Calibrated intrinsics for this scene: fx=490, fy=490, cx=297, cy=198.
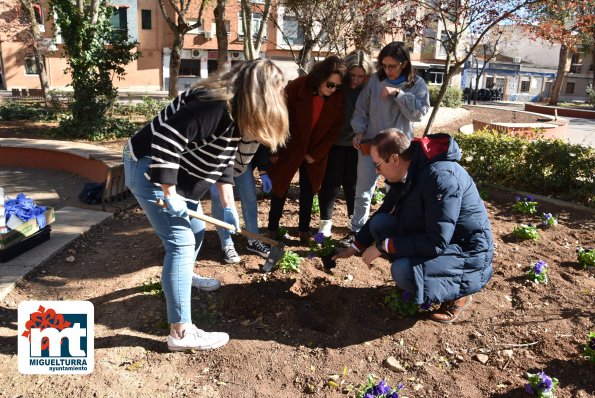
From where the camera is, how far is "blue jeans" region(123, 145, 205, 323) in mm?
2436

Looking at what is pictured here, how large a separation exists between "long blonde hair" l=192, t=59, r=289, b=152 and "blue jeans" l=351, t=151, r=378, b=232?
162 cm

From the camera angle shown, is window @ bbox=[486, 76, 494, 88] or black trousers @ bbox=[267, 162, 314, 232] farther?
window @ bbox=[486, 76, 494, 88]

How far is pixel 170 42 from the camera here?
3219 centimetres

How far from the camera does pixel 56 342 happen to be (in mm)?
2516

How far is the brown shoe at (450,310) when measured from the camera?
3.01 m

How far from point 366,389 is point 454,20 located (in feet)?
17.5

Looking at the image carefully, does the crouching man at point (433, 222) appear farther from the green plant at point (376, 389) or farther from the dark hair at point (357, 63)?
the dark hair at point (357, 63)

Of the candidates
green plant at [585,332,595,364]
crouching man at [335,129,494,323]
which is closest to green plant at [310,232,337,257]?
crouching man at [335,129,494,323]

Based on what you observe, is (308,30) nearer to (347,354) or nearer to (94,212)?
(94,212)

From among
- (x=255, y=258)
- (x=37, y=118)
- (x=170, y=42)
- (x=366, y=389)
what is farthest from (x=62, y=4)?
(x=170, y=42)

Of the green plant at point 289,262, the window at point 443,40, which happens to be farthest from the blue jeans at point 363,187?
the window at point 443,40

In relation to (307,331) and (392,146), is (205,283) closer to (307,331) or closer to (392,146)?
(307,331)

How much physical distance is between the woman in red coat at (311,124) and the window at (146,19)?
31.1 meters

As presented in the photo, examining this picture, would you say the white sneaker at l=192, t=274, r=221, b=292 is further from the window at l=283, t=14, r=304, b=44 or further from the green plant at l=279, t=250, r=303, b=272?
the window at l=283, t=14, r=304, b=44
